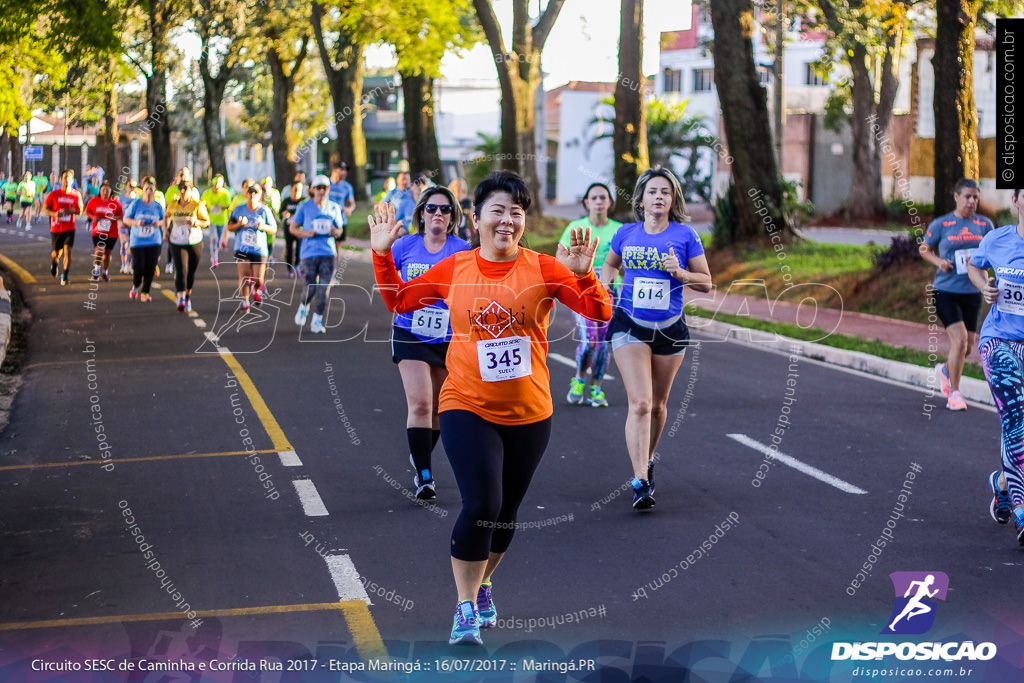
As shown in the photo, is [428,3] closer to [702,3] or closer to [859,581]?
[702,3]

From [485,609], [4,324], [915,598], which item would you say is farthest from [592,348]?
[4,324]

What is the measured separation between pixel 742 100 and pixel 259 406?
1473 cm

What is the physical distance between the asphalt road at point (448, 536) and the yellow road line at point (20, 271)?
42.0ft

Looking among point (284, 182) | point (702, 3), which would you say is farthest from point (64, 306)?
point (702, 3)

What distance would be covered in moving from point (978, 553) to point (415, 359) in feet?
11.2

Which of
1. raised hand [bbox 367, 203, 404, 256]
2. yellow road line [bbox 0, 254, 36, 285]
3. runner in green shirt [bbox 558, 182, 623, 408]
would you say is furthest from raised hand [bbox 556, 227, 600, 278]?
yellow road line [bbox 0, 254, 36, 285]

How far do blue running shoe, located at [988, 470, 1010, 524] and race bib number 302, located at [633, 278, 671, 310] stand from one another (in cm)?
212

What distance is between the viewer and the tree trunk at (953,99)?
1834 centimetres

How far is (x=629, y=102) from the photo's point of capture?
2772cm

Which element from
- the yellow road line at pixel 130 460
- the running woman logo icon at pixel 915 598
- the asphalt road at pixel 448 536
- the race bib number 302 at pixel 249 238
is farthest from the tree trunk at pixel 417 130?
the running woman logo icon at pixel 915 598

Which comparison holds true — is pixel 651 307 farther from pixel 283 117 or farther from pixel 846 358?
pixel 283 117

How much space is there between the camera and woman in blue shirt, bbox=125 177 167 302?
1869cm

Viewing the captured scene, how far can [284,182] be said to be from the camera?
43812mm

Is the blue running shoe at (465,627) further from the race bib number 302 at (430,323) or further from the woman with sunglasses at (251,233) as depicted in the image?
the woman with sunglasses at (251,233)
